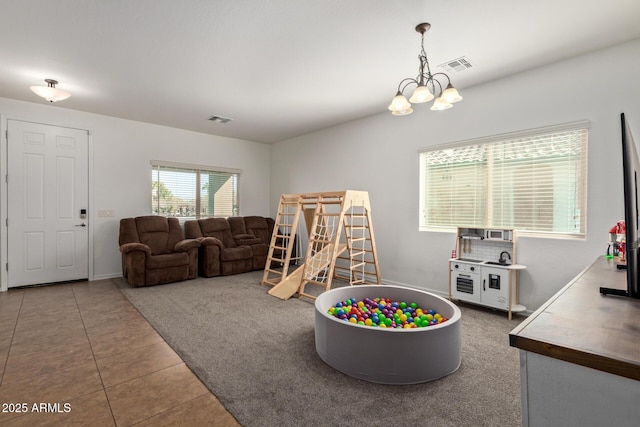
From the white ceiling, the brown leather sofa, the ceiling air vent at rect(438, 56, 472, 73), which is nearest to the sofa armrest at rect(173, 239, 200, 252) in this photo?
the brown leather sofa

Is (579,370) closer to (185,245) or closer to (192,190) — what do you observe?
(185,245)

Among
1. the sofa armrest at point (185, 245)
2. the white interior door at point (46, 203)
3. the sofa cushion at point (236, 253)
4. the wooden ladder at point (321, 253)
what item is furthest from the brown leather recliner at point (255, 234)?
the white interior door at point (46, 203)

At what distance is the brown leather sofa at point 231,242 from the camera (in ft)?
17.3

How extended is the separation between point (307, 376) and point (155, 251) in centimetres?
408

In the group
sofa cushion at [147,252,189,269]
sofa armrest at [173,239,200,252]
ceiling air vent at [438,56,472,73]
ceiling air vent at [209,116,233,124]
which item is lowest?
sofa cushion at [147,252,189,269]

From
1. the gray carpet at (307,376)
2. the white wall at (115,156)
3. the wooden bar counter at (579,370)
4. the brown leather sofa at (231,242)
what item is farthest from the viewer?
the brown leather sofa at (231,242)

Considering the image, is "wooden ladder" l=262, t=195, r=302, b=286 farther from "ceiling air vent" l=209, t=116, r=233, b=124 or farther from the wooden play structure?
"ceiling air vent" l=209, t=116, r=233, b=124

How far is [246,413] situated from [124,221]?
172 inches

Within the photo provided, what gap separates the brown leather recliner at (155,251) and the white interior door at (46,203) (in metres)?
0.73

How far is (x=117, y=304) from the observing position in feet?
12.5

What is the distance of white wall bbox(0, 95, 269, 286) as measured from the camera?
475 cm

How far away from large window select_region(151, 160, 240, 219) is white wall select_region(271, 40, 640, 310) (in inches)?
77.7

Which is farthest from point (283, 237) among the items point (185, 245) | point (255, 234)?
point (255, 234)

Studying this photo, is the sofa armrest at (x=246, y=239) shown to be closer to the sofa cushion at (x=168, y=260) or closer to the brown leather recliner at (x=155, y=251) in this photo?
the brown leather recliner at (x=155, y=251)
